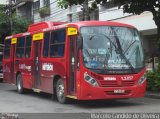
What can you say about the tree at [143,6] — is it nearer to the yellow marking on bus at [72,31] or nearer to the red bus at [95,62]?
the red bus at [95,62]

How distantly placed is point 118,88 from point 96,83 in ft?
2.47

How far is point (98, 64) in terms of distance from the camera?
48.8 ft

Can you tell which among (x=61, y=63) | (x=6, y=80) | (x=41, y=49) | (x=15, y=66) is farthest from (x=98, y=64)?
(x=6, y=80)

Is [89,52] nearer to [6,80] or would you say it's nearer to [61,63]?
[61,63]

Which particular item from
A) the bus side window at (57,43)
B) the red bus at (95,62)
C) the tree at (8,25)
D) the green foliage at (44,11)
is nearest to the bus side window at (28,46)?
the red bus at (95,62)

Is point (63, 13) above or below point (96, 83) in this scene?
above

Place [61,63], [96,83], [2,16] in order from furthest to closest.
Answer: [2,16], [61,63], [96,83]

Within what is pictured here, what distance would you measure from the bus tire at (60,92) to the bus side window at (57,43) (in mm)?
965

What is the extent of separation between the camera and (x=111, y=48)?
50.0 feet

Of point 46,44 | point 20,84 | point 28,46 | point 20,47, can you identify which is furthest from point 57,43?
point 20,84

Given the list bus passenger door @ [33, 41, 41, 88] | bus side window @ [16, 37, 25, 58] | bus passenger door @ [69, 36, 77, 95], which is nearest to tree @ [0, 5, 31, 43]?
bus side window @ [16, 37, 25, 58]

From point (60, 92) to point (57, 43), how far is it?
68.1 inches

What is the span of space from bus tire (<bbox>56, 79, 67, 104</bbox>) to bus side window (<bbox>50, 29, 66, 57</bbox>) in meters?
0.96

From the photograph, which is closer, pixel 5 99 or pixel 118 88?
pixel 118 88
